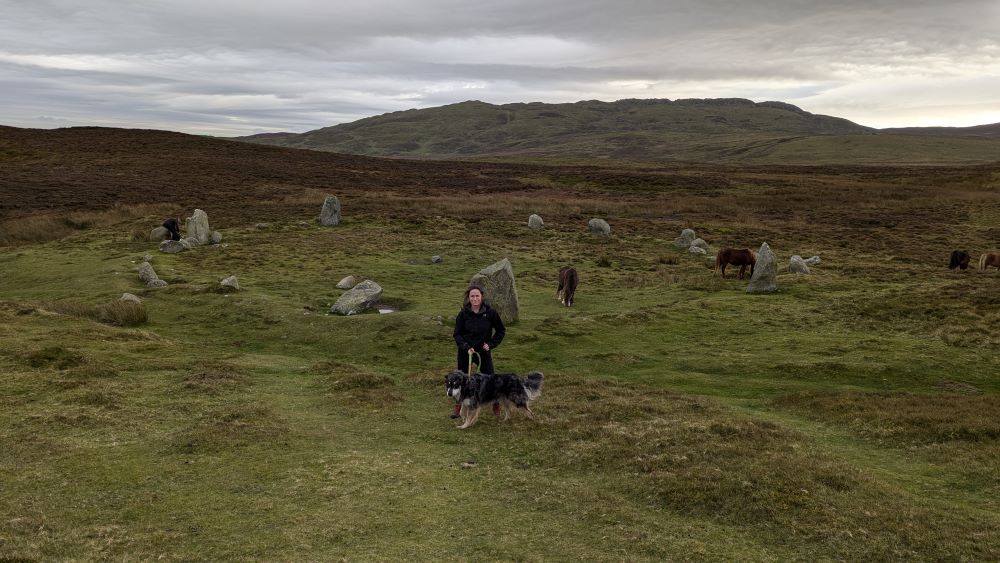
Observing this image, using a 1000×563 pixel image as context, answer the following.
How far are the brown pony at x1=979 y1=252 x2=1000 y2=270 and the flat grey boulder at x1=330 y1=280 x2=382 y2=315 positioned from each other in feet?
98.8

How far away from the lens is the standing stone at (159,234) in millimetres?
38875

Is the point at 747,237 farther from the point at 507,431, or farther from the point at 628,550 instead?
the point at 628,550

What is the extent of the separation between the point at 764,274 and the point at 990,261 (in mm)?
14148

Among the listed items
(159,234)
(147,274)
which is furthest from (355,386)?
(159,234)

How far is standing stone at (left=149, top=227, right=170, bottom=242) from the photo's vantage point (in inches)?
1531

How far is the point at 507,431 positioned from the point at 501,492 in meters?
2.91

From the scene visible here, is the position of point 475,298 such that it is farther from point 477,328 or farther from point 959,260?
point 959,260

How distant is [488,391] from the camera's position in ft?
43.5

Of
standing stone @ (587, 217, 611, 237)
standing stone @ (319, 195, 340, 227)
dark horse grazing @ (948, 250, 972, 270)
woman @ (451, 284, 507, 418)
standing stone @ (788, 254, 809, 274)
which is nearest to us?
woman @ (451, 284, 507, 418)

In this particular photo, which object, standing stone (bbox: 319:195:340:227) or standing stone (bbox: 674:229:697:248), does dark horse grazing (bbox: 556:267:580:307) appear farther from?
standing stone (bbox: 319:195:340:227)

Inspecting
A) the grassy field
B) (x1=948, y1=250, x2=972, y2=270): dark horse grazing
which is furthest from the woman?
(x1=948, y1=250, x2=972, y2=270): dark horse grazing

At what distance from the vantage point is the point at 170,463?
35.0 feet

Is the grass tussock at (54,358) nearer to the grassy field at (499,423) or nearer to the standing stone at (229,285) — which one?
the grassy field at (499,423)

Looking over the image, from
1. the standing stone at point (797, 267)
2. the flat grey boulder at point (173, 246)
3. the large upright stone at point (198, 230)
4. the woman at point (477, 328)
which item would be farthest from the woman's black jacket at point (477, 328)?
the large upright stone at point (198, 230)
